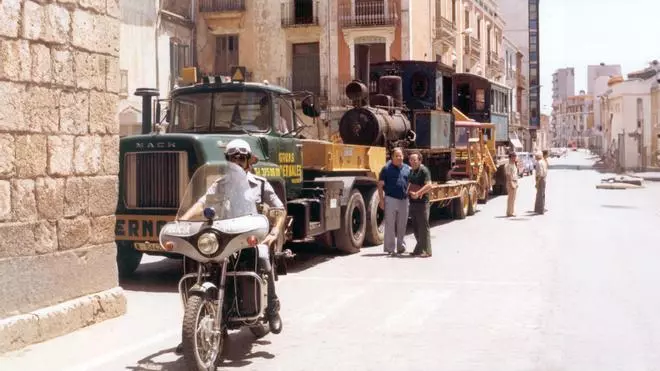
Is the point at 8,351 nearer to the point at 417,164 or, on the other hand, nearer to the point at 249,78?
the point at 417,164

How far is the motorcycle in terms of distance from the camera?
5883mm

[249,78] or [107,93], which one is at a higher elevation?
[249,78]

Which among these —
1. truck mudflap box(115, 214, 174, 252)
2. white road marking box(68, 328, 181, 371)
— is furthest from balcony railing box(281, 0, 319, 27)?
white road marking box(68, 328, 181, 371)

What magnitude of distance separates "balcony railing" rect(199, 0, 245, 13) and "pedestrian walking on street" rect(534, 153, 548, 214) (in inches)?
763

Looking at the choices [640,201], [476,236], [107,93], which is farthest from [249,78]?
[107,93]

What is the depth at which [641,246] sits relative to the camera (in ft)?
45.2

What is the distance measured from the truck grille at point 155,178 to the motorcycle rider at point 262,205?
3.32 m

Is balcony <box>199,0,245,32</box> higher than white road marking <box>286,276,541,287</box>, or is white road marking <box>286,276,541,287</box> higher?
balcony <box>199,0,245,32</box>

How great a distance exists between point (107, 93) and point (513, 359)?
4731 millimetres

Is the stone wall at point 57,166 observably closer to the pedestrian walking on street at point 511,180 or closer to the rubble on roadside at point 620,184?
the pedestrian walking on street at point 511,180

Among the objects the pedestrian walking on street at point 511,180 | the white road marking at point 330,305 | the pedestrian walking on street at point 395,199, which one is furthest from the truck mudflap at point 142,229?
the pedestrian walking on street at point 511,180

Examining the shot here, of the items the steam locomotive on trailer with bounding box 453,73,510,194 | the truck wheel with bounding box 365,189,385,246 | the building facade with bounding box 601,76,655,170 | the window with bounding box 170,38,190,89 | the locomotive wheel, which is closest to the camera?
the truck wheel with bounding box 365,189,385,246

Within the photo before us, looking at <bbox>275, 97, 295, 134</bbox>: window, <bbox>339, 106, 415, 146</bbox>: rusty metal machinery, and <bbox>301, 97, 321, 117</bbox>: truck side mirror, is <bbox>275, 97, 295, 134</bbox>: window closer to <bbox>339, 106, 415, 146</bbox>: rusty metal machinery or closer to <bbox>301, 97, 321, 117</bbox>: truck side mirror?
<bbox>301, 97, 321, 117</bbox>: truck side mirror

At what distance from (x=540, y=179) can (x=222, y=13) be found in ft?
64.7
